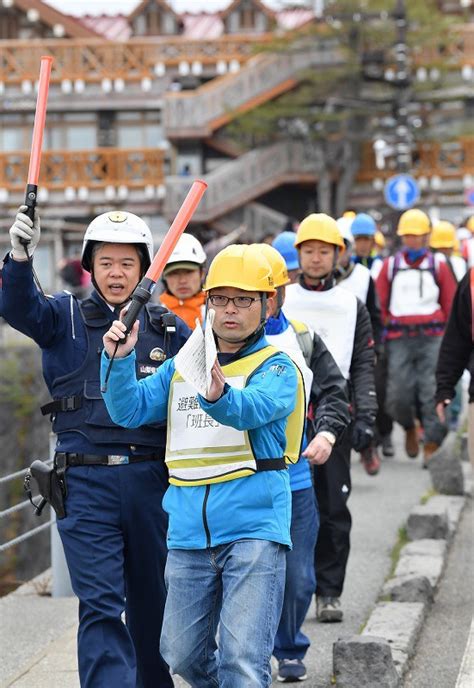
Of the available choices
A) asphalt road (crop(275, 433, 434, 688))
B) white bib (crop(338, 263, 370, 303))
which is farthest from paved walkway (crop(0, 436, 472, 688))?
white bib (crop(338, 263, 370, 303))

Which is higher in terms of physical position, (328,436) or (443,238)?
(443,238)

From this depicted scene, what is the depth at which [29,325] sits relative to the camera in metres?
5.12

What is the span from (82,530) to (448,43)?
107 feet

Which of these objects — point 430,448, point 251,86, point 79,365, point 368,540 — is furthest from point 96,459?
point 251,86

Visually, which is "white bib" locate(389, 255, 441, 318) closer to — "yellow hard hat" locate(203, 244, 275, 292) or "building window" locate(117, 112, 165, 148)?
"yellow hard hat" locate(203, 244, 275, 292)

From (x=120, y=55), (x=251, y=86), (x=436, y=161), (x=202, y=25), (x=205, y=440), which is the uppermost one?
(x=202, y=25)

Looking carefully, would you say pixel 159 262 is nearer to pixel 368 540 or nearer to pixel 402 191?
pixel 368 540

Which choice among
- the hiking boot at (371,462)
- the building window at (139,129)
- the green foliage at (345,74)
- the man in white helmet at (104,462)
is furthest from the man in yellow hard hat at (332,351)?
the building window at (139,129)

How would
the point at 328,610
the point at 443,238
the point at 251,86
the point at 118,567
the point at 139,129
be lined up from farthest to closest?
1. the point at 139,129
2. the point at 251,86
3. the point at 443,238
4. the point at 328,610
5. the point at 118,567

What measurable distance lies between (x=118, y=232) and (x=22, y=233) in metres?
0.49

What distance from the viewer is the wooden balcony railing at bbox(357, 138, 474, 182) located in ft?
124

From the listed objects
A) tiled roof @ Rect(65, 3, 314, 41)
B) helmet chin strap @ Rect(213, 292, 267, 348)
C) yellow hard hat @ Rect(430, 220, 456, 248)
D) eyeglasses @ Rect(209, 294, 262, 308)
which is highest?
tiled roof @ Rect(65, 3, 314, 41)

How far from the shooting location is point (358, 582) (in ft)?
27.8

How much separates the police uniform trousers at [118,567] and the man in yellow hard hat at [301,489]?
83 cm
